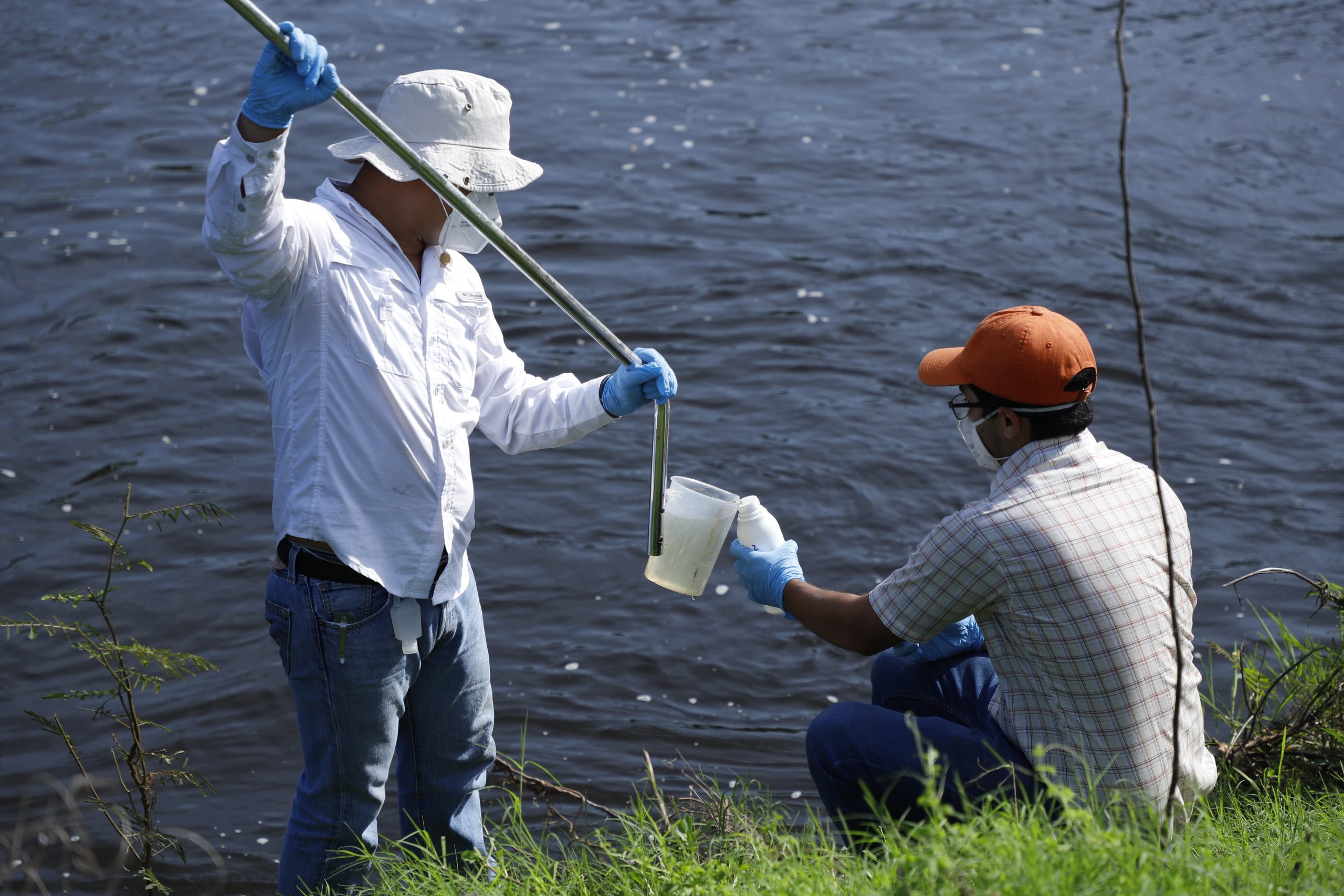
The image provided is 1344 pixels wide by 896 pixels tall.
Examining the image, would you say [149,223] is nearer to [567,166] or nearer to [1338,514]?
[567,166]

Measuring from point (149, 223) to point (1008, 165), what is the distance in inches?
237

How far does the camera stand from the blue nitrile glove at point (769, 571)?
3285 millimetres

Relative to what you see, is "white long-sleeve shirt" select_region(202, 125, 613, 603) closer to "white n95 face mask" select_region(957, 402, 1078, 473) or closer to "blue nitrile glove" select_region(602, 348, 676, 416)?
"blue nitrile glove" select_region(602, 348, 676, 416)

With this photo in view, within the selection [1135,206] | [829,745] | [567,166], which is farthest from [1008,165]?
[829,745]

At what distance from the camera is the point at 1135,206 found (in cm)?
884

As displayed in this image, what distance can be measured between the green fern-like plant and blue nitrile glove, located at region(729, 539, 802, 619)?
1369 millimetres

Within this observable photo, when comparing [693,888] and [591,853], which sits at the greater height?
[693,888]

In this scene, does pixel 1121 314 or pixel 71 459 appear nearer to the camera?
pixel 71 459

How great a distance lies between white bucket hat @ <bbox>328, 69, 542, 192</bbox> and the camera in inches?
111

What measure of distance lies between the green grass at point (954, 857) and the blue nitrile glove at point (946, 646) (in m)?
0.47

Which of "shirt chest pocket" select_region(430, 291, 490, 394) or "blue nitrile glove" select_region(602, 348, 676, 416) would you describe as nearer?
"shirt chest pocket" select_region(430, 291, 490, 394)

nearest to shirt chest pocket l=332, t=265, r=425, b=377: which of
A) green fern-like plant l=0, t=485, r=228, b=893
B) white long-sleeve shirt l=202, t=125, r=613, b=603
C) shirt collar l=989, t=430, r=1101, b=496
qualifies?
white long-sleeve shirt l=202, t=125, r=613, b=603

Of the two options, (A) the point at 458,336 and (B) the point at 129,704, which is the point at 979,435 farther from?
(B) the point at 129,704

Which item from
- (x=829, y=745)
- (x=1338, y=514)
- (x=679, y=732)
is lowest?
(x=679, y=732)
